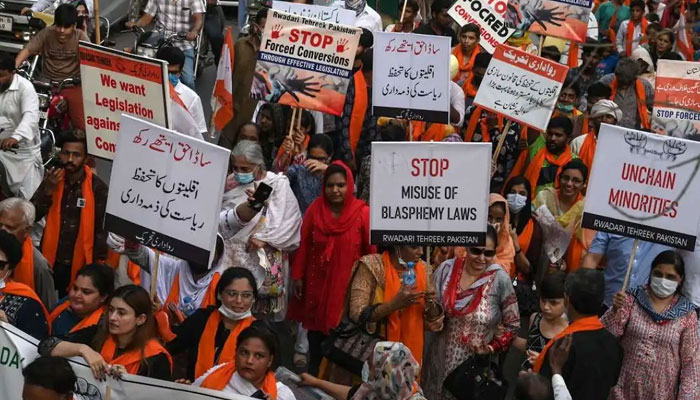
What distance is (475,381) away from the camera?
23.5ft

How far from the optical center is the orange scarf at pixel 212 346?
650 centimetres

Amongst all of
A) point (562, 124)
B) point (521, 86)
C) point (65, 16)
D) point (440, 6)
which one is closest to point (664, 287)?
point (562, 124)

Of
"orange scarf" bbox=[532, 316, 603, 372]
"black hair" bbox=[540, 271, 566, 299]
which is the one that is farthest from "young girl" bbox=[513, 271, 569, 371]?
"orange scarf" bbox=[532, 316, 603, 372]

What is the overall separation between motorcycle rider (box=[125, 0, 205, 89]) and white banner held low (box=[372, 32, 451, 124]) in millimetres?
4109

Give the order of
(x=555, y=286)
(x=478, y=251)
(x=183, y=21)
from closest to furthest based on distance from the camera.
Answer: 1. (x=555, y=286)
2. (x=478, y=251)
3. (x=183, y=21)

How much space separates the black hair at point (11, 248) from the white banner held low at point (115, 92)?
1418 mm

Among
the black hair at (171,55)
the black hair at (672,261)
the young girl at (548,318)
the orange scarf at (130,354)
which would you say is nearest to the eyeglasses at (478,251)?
the young girl at (548,318)

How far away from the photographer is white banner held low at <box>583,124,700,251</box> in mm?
7074

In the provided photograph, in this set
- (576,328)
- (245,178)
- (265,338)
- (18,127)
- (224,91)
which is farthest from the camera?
(224,91)

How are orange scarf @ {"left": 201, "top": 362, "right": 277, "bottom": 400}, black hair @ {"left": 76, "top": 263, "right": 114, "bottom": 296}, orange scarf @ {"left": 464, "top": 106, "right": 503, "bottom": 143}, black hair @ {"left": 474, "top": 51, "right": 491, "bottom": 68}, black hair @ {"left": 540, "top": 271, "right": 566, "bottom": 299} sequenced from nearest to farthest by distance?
orange scarf @ {"left": 201, "top": 362, "right": 277, "bottom": 400}
black hair @ {"left": 76, "top": 263, "right": 114, "bottom": 296}
black hair @ {"left": 540, "top": 271, "right": 566, "bottom": 299}
orange scarf @ {"left": 464, "top": 106, "right": 503, "bottom": 143}
black hair @ {"left": 474, "top": 51, "right": 491, "bottom": 68}

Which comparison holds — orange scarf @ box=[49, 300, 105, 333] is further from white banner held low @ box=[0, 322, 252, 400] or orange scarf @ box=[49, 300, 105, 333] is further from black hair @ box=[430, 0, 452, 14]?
black hair @ box=[430, 0, 452, 14]

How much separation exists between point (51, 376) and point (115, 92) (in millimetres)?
3261

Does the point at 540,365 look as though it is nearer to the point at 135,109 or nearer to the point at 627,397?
the point at 627,397

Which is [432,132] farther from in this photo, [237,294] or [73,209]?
[237,294]
